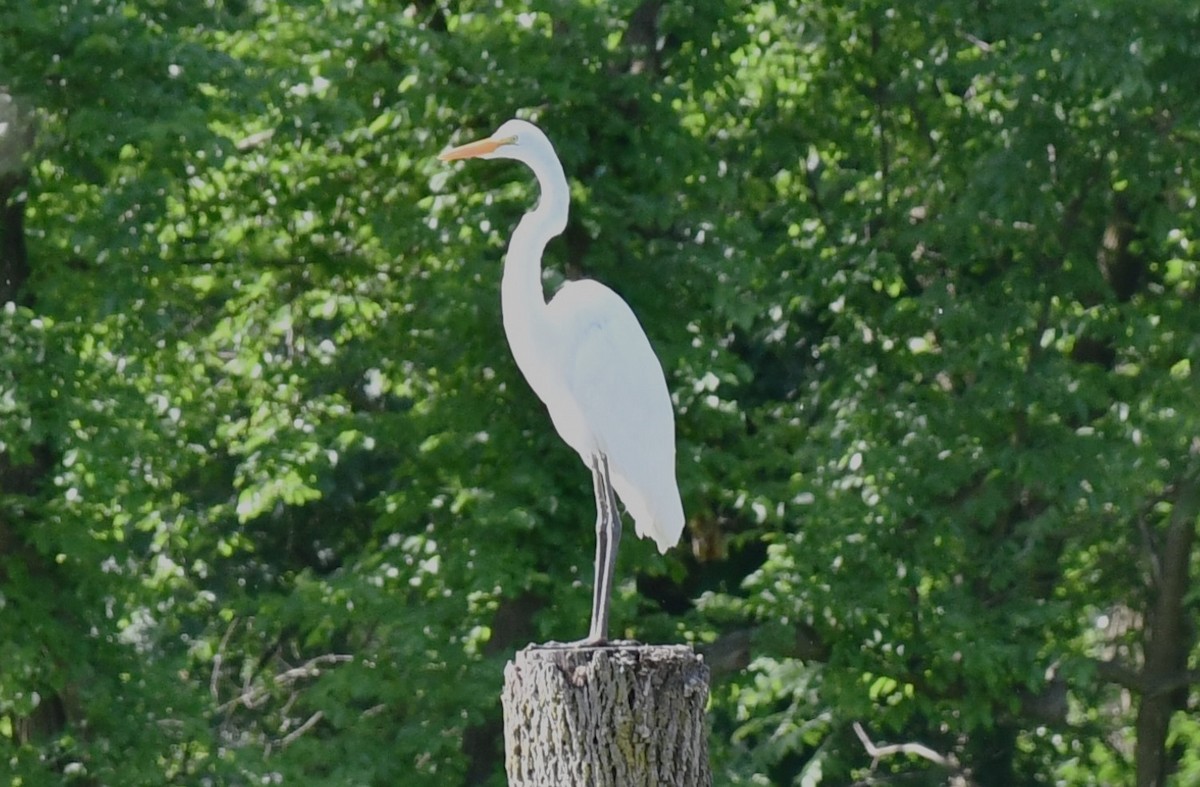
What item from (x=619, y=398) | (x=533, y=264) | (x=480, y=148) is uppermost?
(x=480, y=148)

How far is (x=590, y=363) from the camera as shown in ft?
19.2

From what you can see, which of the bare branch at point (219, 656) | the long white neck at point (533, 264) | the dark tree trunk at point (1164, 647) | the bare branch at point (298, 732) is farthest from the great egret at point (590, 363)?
the dark tree trunk at point (1164, 647)

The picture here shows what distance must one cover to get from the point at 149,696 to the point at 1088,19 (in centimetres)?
476

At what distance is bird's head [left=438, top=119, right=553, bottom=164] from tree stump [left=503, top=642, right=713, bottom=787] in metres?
1.88

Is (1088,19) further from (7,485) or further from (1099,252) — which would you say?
(7,485)

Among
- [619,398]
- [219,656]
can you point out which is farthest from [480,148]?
[219,656]

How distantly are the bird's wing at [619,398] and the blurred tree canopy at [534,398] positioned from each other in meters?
2.17

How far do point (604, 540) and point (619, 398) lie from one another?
1.45 feet

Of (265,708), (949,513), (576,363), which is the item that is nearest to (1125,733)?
(949,513)

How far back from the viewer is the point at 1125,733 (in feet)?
35.7

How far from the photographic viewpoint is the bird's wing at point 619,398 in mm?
5855

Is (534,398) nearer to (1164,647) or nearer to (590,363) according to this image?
(590,363)

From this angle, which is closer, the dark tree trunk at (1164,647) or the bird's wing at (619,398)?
the bird's wing at (619,398)

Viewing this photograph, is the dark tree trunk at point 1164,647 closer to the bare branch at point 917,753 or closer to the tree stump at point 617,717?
the bare branch at point 917,753
